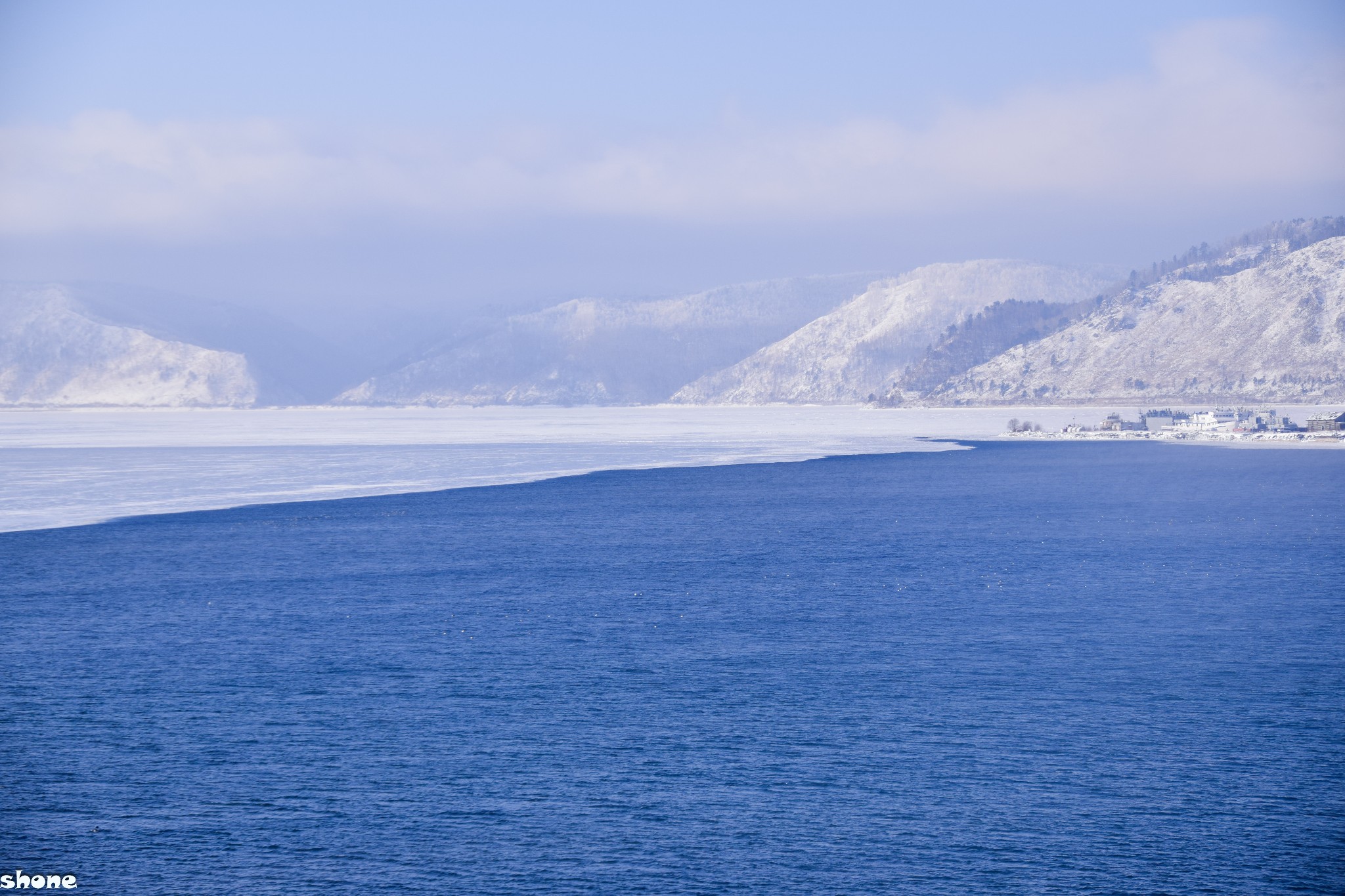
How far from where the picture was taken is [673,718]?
3067 cm

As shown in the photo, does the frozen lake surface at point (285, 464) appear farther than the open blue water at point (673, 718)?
Yes

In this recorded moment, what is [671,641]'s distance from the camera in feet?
130

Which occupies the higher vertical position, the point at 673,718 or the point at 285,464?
the point at 285,464

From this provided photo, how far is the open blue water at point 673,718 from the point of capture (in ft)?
73.8

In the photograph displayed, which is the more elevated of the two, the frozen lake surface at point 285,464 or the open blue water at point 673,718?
the frozen lake surface at point 285,464

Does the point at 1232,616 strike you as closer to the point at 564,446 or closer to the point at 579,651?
the point at 579,651

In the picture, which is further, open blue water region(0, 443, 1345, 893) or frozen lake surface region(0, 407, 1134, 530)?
frozen lake surface region(0, 407, 1134, 530)

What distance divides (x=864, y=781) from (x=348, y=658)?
16.8m

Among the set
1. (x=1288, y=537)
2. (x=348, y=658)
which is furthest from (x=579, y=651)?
(x=1288, y=537)

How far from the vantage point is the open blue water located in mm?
22484

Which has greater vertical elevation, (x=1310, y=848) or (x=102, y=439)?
(x=102, y=439)

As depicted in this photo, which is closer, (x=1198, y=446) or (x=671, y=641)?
(x=671, y=641)

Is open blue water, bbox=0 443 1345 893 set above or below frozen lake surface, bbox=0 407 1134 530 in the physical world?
below

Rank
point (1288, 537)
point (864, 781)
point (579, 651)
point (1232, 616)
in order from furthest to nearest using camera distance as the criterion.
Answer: point (1288, 537) < point (1232, 616) < point (579, 651) < point (864, 781)
